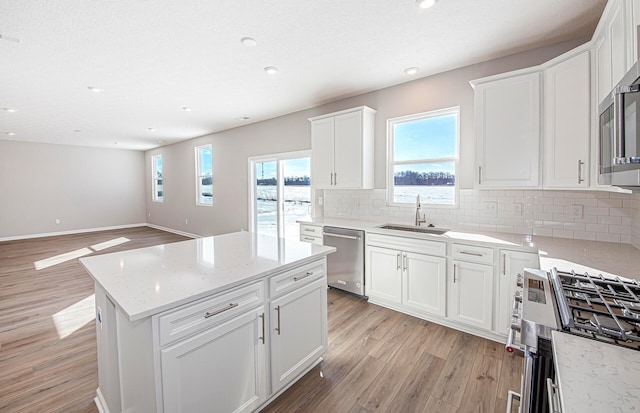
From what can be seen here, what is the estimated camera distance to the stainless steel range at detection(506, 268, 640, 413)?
0.96 m

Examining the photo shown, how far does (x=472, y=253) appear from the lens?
2600 mm

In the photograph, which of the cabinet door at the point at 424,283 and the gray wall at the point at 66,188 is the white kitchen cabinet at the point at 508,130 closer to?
the cabinet door at the point at 424,283

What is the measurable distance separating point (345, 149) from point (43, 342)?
374cm

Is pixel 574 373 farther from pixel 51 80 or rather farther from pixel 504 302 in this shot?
pixel 51 80

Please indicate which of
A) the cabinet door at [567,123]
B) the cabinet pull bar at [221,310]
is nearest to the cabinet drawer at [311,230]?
the cabinet pull bar at [221,310]

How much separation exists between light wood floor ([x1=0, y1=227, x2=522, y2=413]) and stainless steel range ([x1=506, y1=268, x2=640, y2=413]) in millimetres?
1011

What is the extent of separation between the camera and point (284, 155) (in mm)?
5188

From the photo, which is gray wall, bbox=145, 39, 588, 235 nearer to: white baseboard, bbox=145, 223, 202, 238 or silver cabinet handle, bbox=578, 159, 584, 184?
white baseboard, bbox=145, 223, 202, 238

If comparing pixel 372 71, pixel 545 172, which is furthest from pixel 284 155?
pixel 545 172

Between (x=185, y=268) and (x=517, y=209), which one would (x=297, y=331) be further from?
(x=517, y=209)

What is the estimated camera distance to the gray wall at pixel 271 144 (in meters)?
3.12

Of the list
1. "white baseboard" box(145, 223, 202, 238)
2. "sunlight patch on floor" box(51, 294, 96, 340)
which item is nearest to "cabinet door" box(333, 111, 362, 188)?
"sunlight patch on floor" box(51, 294, 96, 340)

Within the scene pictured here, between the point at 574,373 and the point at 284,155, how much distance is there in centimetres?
481

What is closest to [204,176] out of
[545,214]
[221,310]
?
[221,310]
